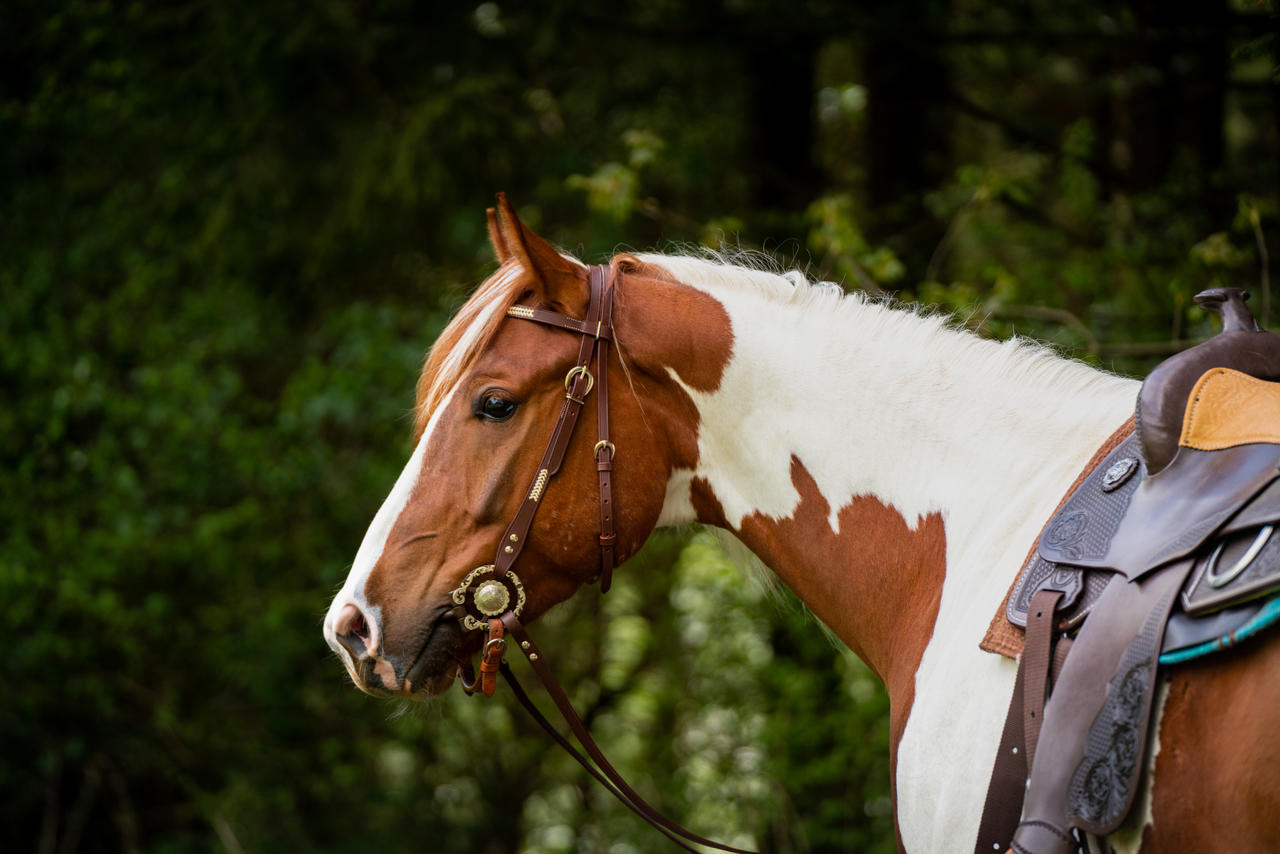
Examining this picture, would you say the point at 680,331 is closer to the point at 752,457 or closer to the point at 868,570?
the point at 752,457

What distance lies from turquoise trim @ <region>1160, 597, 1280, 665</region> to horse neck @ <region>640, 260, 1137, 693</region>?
0.43 m

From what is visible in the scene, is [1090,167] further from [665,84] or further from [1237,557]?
[1237,557]

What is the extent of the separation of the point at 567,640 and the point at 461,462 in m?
5.45

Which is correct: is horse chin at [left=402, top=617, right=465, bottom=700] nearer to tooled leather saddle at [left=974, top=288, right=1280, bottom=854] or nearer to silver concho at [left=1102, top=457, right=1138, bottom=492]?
tooled leather saddle at [left=974, top=288, right=1280, bottom=854]

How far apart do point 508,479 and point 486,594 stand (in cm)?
26

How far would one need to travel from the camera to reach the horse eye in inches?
86.5

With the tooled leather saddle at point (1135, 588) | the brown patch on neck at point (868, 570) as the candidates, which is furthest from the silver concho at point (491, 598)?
the tooled leather saddle at point (1135, 588)

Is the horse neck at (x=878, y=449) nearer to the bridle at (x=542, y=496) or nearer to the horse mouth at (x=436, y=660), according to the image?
the bridle at (x=542, y=496)

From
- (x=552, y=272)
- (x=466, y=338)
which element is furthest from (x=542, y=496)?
(x=552, y=272)

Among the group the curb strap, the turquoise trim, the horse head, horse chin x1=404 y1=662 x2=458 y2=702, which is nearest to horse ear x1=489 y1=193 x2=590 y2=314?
the horse head

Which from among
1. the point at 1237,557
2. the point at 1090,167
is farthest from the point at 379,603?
the point at 1090,167

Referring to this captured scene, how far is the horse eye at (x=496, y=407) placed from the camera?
220cm

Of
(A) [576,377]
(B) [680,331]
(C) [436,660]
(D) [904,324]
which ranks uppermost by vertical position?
(D) [904,324]

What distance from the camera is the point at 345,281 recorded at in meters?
6.61
